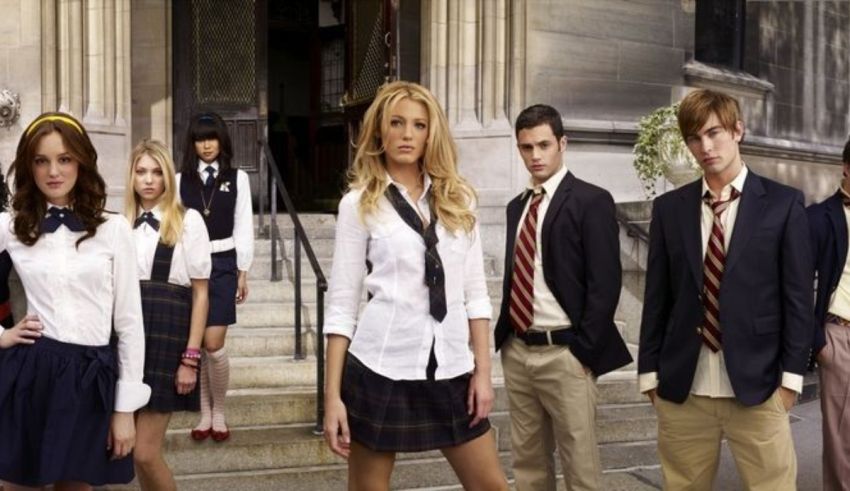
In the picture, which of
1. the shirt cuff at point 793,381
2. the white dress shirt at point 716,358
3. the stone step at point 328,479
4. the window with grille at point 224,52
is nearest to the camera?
the shirt cuff at point 793,381

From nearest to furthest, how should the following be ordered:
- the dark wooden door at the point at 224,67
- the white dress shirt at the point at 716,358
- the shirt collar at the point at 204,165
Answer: the white dress shirt at the point at 716,358 → the shirt collar at the point at 204,165 → the dark wooden door at the point at 224,67

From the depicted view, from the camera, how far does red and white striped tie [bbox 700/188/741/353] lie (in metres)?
3.51

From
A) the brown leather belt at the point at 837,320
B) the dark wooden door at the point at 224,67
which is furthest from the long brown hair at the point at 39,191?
the dark wooden door at the point at 224,67

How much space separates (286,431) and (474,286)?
298 centimetres

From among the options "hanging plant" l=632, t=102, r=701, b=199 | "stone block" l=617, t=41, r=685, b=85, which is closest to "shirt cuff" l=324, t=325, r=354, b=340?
"hanging plant" l=632, t=102, r=701, b=199

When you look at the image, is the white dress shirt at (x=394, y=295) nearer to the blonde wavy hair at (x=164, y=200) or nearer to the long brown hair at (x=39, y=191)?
the long brown hair at (x=39, y=191)

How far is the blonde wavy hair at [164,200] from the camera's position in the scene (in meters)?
4.16

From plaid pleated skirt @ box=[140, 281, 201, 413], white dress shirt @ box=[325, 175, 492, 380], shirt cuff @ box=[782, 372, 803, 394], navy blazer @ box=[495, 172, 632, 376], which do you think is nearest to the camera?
white dress shirt @ box=[325, 175, 492, 380]

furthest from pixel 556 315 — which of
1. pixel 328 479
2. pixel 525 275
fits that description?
pixel 328 479

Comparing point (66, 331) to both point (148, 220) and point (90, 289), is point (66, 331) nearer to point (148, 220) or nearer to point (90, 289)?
point (90, 289)

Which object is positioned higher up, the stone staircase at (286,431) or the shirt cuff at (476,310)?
the shirt cuff at (476,310)

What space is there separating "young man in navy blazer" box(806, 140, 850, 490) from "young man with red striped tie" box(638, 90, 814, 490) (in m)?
0.87

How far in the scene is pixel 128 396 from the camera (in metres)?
3.07

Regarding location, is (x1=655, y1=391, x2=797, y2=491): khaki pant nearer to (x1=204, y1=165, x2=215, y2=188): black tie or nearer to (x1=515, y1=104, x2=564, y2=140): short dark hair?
(x1=515, y1=104, x2=564, y2=140): short dark hair
